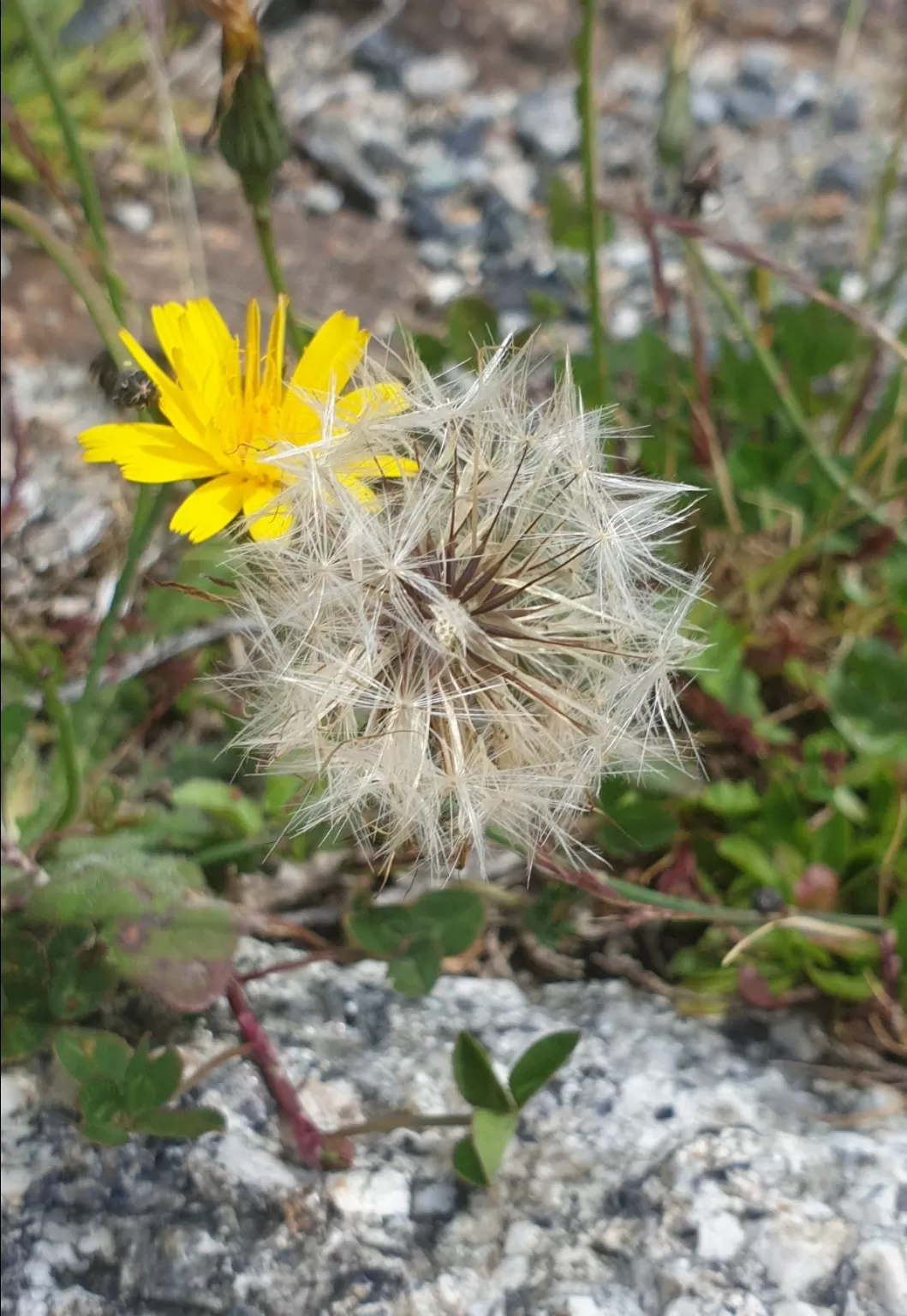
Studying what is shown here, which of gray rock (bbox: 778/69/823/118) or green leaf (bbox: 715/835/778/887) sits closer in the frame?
green leaf (bbox: 715/835/778/887)

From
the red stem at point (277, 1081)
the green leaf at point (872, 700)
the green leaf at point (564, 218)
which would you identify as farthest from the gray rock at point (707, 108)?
the red stem at point (277, 1081)

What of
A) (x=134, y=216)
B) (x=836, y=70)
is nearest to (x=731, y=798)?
(x=836, y=70)

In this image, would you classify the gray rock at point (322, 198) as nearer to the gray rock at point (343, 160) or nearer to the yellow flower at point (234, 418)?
the gray rock at point (343, 160)

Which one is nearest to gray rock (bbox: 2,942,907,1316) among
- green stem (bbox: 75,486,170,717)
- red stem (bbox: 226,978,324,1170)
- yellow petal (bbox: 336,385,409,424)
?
red stem (bbox: 226,978,324,1170)

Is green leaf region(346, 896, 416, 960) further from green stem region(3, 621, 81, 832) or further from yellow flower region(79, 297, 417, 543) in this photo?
yellow flower region(79, 297, 417, 543)

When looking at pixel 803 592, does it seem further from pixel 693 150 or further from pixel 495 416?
pixel 693 150

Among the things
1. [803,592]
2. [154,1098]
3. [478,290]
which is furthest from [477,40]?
[154,1098]

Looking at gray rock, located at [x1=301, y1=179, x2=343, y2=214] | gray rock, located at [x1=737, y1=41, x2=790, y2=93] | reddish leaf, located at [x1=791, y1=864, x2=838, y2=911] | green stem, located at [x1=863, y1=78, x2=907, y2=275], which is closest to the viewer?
reddish leaf, located at [x1=791, y1=864, x2=838, y2=911]
